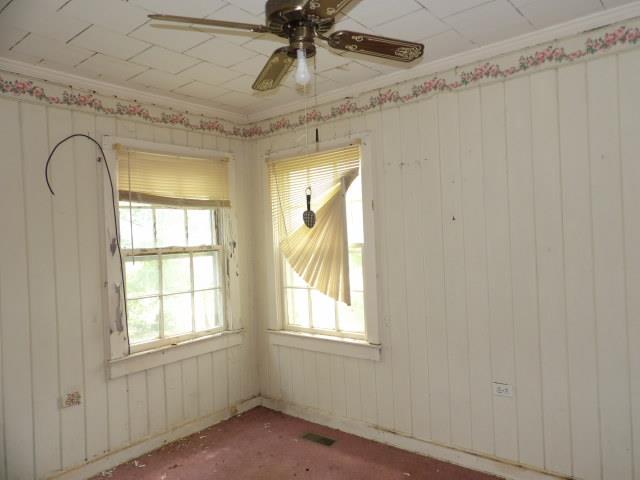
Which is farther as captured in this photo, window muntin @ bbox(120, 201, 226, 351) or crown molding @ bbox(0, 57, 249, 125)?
window muntin @ bbox(120, 201, 226, 351)

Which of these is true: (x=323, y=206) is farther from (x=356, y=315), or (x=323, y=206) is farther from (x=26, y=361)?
(x=26, y=361)

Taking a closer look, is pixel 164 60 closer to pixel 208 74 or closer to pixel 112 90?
pixel 208 74

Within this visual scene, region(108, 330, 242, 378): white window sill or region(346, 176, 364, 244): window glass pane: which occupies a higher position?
region(346, 176, 364, 244): window glass pane

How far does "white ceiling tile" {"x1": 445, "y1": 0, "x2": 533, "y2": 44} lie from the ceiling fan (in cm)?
77

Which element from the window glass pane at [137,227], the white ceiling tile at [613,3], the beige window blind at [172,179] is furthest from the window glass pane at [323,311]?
the white ceiling tile at [613,3]

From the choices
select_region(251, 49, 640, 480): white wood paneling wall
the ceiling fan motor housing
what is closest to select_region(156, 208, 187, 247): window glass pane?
select_region(251, 49, 640, 480): white wood paneling wall

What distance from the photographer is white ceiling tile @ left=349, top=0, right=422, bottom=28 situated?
211 cm

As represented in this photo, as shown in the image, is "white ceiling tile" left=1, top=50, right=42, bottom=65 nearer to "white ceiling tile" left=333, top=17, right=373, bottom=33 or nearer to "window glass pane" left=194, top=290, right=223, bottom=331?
"white ceiling tile" left=333, top=17, right=373, bottom=33

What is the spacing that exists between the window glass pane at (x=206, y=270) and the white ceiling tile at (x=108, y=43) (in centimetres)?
166

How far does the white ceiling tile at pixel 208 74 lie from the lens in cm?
284

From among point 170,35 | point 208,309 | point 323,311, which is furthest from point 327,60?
point 208,309

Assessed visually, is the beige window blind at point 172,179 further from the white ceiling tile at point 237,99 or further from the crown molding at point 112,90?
the white ceiling tile at point 237,99

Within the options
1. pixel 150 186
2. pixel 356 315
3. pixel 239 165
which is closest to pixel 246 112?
pixel 239 165

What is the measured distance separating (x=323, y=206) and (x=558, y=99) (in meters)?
1.78
